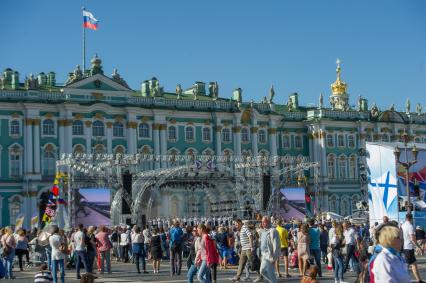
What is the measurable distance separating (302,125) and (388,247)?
6254cm

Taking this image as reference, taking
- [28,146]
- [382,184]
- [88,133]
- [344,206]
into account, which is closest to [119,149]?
[88,133]

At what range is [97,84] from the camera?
190 feet

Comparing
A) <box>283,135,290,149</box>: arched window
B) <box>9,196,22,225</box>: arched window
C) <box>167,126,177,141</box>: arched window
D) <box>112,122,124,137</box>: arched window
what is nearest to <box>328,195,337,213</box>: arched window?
<box>283,135,290,149</box>: arched window

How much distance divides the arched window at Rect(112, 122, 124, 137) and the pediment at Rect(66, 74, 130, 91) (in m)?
2.69

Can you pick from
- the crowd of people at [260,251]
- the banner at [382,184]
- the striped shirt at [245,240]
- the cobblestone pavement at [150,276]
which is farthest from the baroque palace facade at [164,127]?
the striped shirt at [245,240]

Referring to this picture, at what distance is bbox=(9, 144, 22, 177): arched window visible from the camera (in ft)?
182

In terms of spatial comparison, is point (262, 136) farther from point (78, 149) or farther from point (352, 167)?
point (78, 149)

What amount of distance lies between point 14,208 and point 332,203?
28.2m

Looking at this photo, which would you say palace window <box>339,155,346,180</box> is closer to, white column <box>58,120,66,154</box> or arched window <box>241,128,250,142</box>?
arched window <box>241,128,250,142</box>

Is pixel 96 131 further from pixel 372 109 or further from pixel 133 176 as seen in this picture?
pixel 372 109

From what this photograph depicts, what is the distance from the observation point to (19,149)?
55812 millimetres

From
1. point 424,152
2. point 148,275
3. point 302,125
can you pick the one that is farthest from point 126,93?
point 148,275

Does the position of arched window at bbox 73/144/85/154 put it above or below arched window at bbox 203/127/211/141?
below

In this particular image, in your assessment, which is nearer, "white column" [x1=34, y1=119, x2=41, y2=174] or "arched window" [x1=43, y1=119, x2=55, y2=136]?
"white column" [x1=34, y1=119, x2=41, y2=174]
